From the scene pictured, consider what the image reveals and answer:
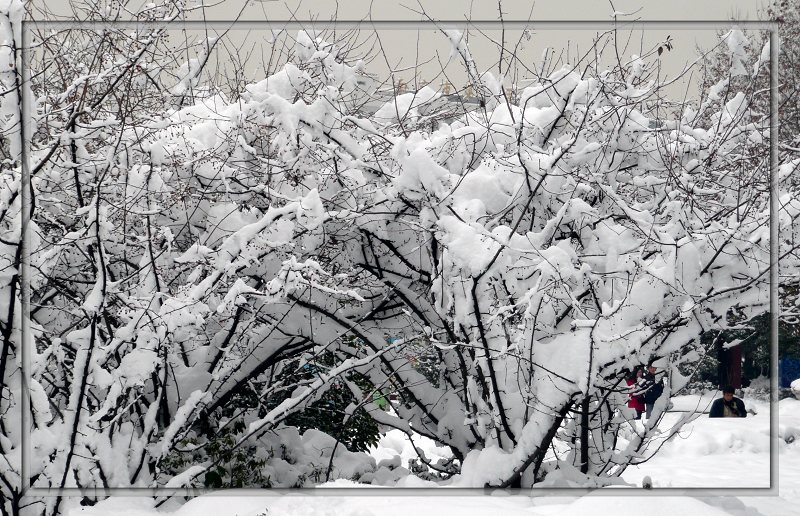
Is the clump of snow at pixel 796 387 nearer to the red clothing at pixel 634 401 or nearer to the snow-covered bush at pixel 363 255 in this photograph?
the snow-covered bush at pixel 363 255

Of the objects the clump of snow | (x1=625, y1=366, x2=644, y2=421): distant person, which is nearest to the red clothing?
(x1=625, y1=366, x2=644, y2=421): distant person

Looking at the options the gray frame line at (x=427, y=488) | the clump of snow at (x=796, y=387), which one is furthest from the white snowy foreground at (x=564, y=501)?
the clump of snow at (x=796, y=387)

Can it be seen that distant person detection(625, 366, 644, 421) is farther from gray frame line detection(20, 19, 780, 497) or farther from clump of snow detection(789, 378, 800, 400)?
clump of snow detection(789, 378, 800, 400)

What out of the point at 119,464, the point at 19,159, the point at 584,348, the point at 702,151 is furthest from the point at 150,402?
the point at 702,151

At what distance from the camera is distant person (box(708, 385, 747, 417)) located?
12.5ft

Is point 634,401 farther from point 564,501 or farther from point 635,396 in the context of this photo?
point 564,501

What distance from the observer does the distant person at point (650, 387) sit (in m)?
4.05

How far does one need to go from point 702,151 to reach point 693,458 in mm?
1991

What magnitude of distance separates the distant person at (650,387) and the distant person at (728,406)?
26 centimetres

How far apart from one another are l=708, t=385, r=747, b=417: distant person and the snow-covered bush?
0.70ft

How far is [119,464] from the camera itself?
3.79 meters

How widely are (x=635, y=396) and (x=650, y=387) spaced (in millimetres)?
180

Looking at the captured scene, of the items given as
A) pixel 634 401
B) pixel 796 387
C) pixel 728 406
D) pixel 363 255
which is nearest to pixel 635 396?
pixel 634 401

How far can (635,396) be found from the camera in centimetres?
418
